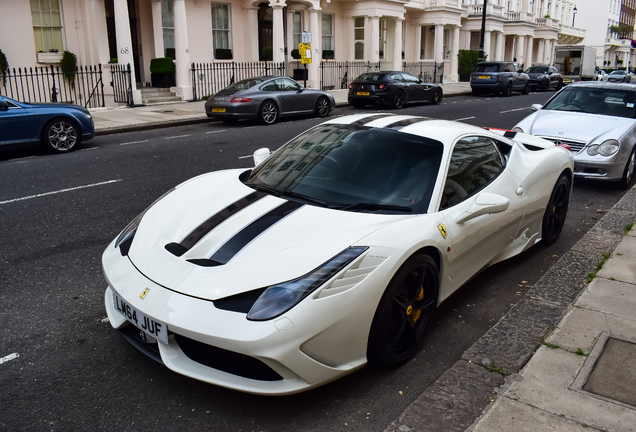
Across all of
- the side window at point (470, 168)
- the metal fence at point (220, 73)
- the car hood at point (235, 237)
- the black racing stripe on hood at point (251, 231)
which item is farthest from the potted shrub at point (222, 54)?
the black racing stripe on hood at point (251, 231)

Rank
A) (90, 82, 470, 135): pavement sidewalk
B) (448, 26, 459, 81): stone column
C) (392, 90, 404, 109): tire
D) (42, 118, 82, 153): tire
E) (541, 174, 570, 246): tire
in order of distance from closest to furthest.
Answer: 1. (541, 174, 570, 246): tire
2. (42, 118, 82, 153): tire
3. (90, 82, 470, 135): pavement sidewalk
4. (392, 90, 404, 109): tire
5. (448, 26, 459, 81): stone column

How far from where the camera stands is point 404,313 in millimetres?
3244

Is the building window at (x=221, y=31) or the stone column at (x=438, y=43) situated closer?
the building window at (x=221, y=31)

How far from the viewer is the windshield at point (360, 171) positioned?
3.60 meters

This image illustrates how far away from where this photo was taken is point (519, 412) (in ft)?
9.13

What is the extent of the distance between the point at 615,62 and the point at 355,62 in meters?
74.3

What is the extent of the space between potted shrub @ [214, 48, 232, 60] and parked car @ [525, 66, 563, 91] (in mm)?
18012

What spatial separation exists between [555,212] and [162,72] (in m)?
18.0

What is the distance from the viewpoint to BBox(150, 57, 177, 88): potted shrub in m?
20.6

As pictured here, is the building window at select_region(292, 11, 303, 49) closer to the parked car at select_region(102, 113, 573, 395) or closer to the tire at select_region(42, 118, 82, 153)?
the tire at select_region(42, 118, 82, 153)

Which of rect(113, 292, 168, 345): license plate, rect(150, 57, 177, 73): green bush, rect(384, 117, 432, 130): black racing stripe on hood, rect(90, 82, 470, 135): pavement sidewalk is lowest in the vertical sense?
rect(90, 82, 470, 135): pavement sidewalk

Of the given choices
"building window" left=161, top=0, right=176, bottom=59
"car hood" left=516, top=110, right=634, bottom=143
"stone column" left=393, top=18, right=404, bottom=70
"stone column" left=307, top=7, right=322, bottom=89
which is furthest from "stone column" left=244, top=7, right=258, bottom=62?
"car hood" left=516, top=110, right=634, bottom=143

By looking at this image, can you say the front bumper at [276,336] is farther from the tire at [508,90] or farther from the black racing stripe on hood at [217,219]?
the tire at [508,90]

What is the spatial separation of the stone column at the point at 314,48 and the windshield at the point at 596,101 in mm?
16960
